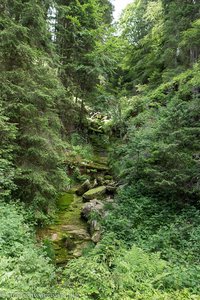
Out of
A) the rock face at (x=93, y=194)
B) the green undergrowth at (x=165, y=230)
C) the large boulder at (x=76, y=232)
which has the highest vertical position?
the rock face at (x=93, y=194)

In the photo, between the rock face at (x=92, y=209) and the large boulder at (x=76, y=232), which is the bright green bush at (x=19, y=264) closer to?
the large boulder at (x=76, y=232)

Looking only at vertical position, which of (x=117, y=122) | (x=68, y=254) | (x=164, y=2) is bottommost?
(x=68, y=254)

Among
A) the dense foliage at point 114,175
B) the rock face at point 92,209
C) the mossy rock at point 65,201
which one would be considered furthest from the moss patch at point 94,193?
the dense foliage at point 114,175

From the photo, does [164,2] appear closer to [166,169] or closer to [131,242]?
[166,169]

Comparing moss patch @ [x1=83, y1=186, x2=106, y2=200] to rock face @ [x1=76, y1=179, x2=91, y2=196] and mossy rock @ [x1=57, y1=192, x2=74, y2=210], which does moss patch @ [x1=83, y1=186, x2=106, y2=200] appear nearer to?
rock face @ [x1=76, y1=179, x2=91, y2=196]

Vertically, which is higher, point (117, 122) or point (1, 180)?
point (117, 122)

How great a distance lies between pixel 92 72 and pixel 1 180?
9552 mm

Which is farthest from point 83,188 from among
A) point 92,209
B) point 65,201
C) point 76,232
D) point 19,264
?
point 19,264

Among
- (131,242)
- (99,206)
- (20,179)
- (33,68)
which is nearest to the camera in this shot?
(131,242)

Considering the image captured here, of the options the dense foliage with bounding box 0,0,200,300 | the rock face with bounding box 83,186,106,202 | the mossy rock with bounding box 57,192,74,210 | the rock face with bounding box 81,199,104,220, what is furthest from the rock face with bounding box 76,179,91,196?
the rock face with bounding box 81,199,104,220

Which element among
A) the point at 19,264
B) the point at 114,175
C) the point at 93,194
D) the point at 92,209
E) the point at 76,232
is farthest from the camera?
the point at 114,175

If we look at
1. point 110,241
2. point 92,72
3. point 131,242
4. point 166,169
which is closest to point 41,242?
point 110,241

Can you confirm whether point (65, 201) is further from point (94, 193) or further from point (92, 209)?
point (92, 209)

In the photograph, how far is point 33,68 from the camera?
7062mm
